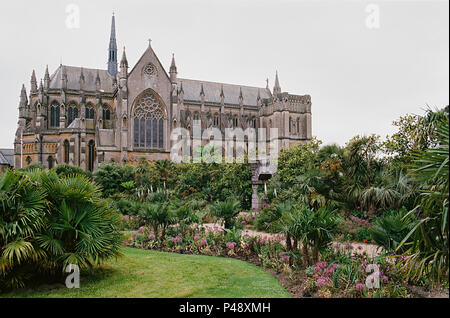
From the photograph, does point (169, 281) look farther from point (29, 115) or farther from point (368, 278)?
point (29, 115)

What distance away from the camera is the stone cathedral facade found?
4128 cm

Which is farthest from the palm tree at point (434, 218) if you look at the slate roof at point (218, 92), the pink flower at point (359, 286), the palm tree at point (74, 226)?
the slate roof at point (218, 92)

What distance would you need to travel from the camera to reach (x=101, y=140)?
1597 inches

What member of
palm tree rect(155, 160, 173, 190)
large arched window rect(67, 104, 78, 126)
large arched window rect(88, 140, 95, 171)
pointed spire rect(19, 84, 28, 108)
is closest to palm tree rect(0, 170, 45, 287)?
palm tree rect(155, 160, 173, 190)

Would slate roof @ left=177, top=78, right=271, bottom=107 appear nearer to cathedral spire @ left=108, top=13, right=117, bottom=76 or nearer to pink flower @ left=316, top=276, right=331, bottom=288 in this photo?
cathedral spire @ left=108, top=13, right=117, bottom=76

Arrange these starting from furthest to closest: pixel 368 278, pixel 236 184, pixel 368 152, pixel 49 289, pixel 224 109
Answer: pixel 224 109 → pixel 236 184 → pixel 368 152 → pixel 49 289 → pixel 368 278

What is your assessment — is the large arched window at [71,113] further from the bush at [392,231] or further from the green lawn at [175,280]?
the bush at [392,231]

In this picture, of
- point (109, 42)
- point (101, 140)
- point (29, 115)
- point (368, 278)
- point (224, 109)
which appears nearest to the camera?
point (368, 278)

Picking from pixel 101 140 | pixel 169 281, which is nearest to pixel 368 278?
pixel 169 281

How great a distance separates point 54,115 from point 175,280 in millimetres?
44874

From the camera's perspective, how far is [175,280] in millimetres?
7512

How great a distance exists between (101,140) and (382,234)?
3768cm

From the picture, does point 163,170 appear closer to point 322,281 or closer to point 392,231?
point 392,231

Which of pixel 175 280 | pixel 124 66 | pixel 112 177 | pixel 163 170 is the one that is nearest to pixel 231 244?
pixel 175 280
